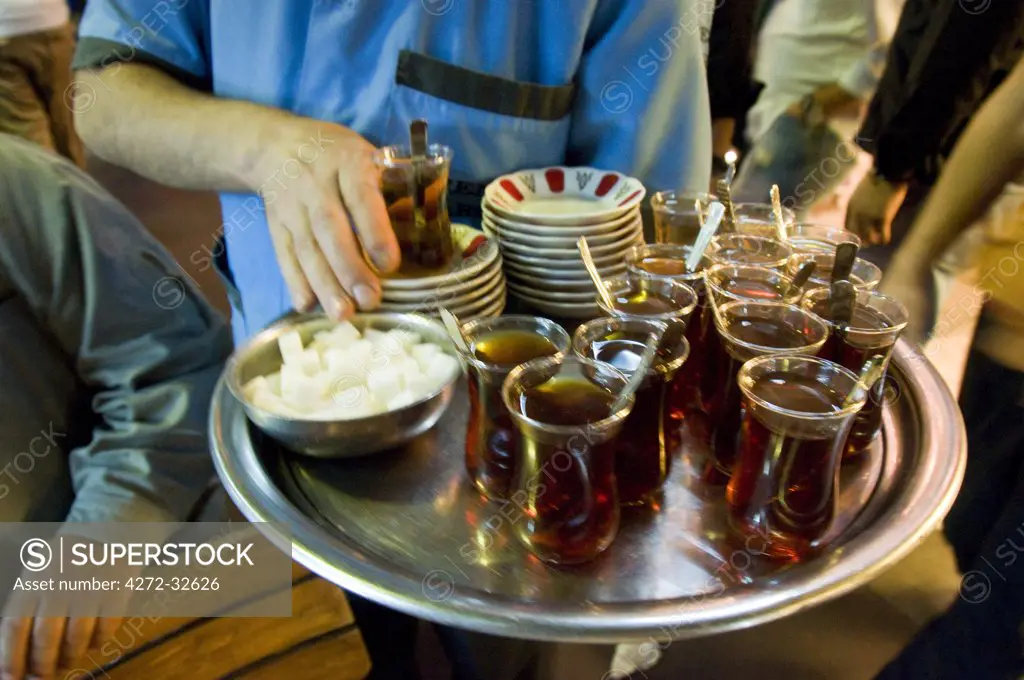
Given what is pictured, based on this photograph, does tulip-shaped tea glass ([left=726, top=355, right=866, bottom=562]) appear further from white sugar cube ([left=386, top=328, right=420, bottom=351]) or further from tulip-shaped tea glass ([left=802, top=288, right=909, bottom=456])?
white sugar cube ([left=386, top=328, right=420, bottom=351])

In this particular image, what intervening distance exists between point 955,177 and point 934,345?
4.24ft

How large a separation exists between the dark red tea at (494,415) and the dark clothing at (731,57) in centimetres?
222

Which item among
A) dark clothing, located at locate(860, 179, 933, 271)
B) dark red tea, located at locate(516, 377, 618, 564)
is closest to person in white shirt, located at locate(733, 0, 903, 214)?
dark clothing, located at locate(860, 179, 933, 271)

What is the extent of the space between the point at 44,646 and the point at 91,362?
20.4 inches

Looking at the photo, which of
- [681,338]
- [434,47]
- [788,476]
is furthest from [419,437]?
[434,47]

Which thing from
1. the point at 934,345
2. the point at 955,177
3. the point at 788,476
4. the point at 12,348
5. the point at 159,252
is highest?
the point at 955,177

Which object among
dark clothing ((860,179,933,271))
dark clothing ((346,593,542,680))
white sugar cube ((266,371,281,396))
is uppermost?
white sugar cube ((266,371,281,396))

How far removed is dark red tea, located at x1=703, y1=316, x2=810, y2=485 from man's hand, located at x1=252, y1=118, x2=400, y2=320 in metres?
0.54

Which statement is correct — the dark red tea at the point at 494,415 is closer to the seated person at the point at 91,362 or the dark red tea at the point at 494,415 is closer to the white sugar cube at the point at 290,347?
the white sugar cube at the point at 290,347

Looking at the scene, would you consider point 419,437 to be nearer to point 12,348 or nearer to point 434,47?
point 434,47

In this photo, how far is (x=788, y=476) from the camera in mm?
849

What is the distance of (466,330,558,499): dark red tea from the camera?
0.94 metres

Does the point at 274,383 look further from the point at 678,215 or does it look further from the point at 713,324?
the point at 678,215

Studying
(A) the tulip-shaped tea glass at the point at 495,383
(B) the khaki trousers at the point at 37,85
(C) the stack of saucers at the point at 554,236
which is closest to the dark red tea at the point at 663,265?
(C) the stack of saucers at the point at 554,236
